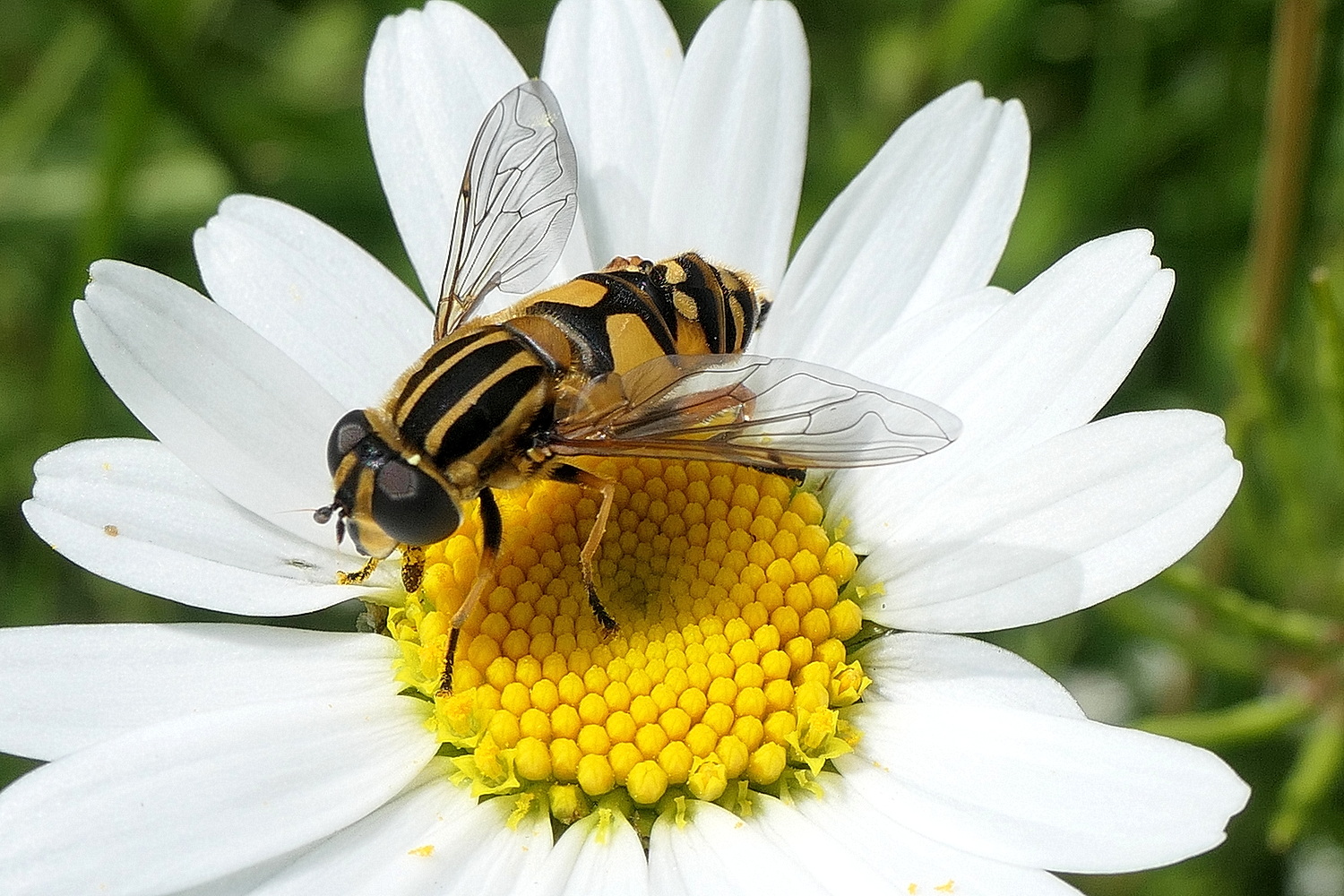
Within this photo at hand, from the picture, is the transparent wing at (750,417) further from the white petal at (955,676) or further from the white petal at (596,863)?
the white petal at (596,863)

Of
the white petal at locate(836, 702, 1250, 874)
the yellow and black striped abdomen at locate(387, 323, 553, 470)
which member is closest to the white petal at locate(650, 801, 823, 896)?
the white petal at locate(836, 702, 1250, 874)

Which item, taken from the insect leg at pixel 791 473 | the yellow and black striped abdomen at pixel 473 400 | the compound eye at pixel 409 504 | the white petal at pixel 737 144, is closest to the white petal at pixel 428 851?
the compound eye at pixel 409 504

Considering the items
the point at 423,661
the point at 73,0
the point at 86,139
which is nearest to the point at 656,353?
the point at 423,661

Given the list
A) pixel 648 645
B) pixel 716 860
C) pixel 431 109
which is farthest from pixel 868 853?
pixel 431 109

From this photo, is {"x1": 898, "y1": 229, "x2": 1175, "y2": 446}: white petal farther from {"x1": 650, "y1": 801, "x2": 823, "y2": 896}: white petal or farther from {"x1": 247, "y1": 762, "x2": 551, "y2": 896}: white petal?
{"x1": 247, "y1": 762, "x2": 551, "y2": 896}: white petal

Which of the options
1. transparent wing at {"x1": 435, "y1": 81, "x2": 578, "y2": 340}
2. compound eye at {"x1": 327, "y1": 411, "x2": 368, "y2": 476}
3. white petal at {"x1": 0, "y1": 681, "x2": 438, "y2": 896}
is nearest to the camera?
white petal at {"x1": 0, "y1": 681, "x2": 438, "y2": 896}

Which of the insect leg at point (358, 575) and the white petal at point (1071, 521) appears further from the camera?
the insect leg at point (358, 575)

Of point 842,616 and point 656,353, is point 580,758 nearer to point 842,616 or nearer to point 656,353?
Answer: point 842,616

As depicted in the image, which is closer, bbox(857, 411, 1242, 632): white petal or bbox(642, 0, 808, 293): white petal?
bbox(857, 411, 1242, 632): white petal
